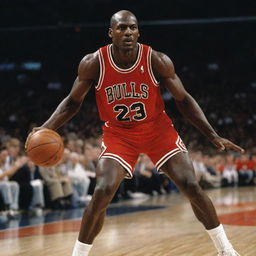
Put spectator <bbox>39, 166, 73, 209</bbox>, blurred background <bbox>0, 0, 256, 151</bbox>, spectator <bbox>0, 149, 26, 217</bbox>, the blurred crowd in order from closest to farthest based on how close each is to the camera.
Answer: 1. spectator <bbox>0, 149, 26, 217</bbox>
2. the blurred crowd
3. spectator <bbox>39, 166, 73, 209</bbox>
4. blurred background <bbox>0, 0, 256, 151</bbox>

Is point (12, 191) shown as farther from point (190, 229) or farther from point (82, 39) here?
point (82, 39)

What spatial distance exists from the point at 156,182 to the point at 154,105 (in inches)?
370

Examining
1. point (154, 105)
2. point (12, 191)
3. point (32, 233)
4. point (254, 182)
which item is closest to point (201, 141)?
point (254, 182)

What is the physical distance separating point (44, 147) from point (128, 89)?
772 mm

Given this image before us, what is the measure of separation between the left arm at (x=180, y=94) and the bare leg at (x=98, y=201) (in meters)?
0.74

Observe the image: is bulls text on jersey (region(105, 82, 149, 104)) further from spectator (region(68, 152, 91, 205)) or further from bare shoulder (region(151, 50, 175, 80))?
spectator (region(68, 152, 91, 205))

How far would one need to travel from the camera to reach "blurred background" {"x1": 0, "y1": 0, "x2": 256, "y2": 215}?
18.8m

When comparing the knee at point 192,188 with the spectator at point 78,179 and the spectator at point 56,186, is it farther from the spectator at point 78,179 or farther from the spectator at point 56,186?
the spectator at point 78,179

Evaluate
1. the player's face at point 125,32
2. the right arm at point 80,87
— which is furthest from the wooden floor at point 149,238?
the player's face at point 125,32

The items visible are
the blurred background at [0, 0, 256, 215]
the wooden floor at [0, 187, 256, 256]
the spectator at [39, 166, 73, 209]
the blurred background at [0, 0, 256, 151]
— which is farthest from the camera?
the blurred background at [0, 0, 256, 151]

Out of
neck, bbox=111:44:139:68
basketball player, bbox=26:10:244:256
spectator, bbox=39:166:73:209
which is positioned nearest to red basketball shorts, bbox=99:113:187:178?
basketball player, bbox=26:10:244:256

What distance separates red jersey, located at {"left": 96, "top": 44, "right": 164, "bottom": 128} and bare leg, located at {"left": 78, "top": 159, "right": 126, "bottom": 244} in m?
0.45

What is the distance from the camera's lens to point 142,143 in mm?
4199

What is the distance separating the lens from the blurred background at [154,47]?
1878cm
